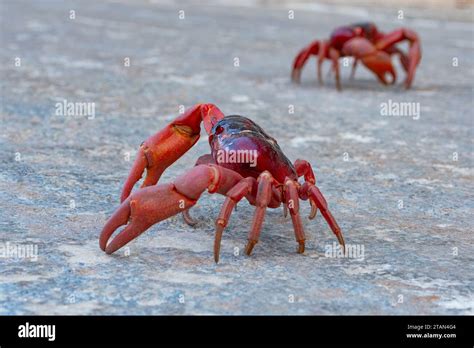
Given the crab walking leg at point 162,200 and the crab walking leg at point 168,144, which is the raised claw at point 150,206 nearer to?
the crab walking leg at point 162,200

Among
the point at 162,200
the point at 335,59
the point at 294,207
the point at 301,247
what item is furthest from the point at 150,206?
the point at 335,59

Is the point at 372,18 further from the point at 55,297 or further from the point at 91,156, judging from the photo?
the point at 55,297

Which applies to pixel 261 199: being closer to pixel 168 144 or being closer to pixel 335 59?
pixel 168 144

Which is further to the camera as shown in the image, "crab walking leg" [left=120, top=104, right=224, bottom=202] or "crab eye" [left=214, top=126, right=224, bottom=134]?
"crab walking leg" [left=120, top=104, right=224, bottom=202]

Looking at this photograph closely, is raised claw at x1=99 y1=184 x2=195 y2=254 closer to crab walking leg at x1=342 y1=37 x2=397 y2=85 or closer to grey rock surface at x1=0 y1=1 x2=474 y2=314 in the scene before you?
grey rock surface at x1=0 y1=1 x2=474 y2=314

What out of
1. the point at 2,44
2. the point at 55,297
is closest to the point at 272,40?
the point at 2,44

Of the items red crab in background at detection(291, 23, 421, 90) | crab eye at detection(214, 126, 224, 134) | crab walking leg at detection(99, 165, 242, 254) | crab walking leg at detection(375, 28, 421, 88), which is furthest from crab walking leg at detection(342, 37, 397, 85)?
crab walking leg at detection(99, 165, 242, 254)
